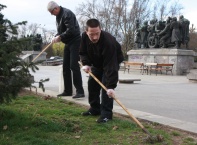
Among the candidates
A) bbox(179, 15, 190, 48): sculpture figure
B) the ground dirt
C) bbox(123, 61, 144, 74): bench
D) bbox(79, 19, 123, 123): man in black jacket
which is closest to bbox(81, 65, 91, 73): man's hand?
bbox(79, 19, 123, 123): man in black jacket

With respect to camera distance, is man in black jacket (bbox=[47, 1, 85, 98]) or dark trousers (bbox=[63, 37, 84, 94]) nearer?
man in black jacket (bbox=[47, 1, 85, 98])

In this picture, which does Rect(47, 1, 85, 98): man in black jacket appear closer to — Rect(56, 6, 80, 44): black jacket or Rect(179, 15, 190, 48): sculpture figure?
Rect(56, 6, 80, 44): black jacket

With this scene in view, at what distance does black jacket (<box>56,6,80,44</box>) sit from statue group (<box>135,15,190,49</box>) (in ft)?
55.2

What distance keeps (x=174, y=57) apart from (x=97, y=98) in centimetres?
1772

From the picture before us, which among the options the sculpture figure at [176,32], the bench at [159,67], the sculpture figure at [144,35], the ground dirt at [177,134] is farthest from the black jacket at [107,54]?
the sculpture figure at [144,35]

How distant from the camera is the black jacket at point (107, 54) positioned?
4465 mm

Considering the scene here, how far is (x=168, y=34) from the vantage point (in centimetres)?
2359

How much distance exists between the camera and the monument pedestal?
2202 cm

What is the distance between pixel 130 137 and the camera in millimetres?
3967

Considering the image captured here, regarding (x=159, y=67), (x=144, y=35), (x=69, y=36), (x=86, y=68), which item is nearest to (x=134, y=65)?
(x=159, y=67)

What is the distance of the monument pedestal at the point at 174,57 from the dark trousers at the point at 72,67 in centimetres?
1543

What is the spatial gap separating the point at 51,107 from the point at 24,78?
6.34ft

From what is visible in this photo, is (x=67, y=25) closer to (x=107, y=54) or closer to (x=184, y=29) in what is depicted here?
(x=107, y=54)

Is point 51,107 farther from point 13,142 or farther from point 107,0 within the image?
point 107,0
